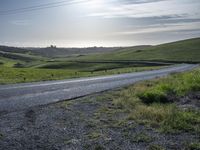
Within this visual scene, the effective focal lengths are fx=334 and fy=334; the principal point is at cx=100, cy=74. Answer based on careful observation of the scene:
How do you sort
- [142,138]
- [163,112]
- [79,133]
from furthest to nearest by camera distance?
[163,112] < [79,133] < [142,138]

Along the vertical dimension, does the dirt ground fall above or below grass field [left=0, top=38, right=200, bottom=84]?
above

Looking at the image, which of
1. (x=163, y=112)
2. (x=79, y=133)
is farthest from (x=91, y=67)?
(x=79, y=133)

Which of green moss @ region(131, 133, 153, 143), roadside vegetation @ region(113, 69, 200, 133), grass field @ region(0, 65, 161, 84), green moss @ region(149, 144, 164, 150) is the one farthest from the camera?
grass field @ region(0, 65, 161, 84)

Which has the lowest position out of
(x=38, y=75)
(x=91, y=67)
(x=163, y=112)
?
(x=91, y=67)

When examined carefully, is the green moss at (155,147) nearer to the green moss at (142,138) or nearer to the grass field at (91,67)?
the green moss at (142,138)

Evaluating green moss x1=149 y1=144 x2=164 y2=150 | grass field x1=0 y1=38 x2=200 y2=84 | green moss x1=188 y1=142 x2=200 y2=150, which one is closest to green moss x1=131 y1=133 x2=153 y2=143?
green moss x1=149 y1=144 x2=164 y2=150

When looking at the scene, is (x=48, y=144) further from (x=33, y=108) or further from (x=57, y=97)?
(x=57, y=97)

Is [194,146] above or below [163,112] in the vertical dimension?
below

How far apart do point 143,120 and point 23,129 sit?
3.90 metres

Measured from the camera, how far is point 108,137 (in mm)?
9203

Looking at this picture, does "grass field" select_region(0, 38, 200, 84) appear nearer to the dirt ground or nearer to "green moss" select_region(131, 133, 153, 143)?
the dirt ground

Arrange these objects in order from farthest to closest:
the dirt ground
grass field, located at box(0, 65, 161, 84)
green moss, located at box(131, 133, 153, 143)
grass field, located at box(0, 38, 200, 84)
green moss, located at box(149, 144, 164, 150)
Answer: grass field, located at box(0, 38, 200, 84) → grass field, located at box(0, 65, 161, 84) → green moss, located at box(131, 133, 153, 143) → the dirt ground → green moss, located at box(149, 144, 164, 150)

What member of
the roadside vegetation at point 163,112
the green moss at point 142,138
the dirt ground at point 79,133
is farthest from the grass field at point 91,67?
the green moss at point 142,138

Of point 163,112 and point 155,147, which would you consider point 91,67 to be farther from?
point 155,147
